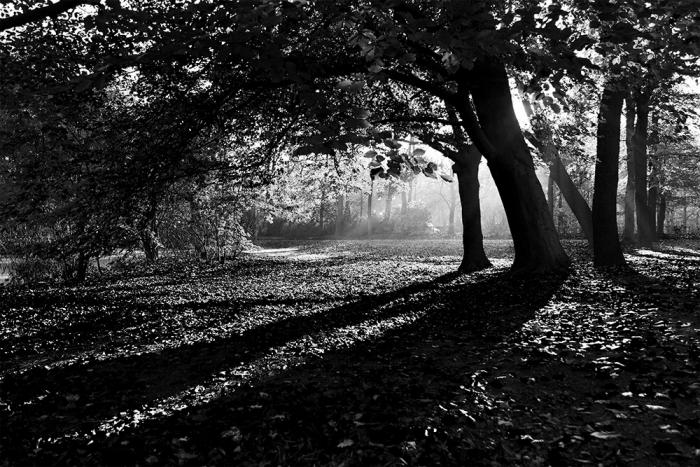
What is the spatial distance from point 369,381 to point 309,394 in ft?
2.30

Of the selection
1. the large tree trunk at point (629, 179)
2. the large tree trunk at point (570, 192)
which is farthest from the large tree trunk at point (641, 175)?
the large tree trunk at point (570, 192)

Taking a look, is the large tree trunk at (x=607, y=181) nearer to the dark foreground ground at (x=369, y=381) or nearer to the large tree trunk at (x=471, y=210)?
the dark foreground ground at (x=369, y=381)

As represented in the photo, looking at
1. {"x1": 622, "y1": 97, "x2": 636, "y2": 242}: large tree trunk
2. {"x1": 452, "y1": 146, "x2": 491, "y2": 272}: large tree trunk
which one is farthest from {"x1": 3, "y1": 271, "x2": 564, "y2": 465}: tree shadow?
{"x1": 622, "y1": 97, "x2": 636, "y2": 242}: large tree trunk

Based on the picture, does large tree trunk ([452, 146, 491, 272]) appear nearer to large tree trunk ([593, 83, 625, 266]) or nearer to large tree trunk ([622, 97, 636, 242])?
large tree trunk ([593, 83, 625, 266])

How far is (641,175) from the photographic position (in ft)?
72.5

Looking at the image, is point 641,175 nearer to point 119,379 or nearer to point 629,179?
point 629,179

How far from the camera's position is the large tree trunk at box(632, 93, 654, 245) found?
69.3 feet

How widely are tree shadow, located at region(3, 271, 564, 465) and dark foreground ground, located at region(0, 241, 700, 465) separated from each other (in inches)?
0.8

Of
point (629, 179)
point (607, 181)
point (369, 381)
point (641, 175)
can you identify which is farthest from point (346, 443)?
Answer: point (629, 179)

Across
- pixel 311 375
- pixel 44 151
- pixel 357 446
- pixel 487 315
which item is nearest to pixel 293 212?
pixel 44 151

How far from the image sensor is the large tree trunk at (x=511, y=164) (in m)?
11.0

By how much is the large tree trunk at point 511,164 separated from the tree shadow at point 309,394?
12.3 feet

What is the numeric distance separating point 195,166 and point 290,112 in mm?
2314

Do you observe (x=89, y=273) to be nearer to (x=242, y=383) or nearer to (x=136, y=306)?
(x=136, y=306)
